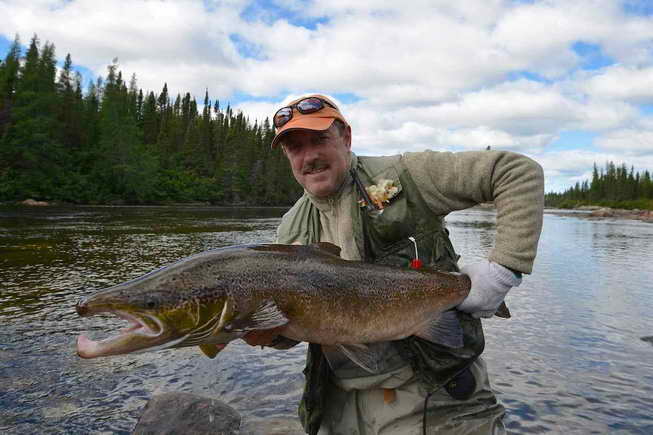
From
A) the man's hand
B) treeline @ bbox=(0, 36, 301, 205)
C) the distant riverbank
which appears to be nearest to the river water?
the man's hand

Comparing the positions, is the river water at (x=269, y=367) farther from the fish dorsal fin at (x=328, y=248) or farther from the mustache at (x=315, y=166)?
the mustache at (x=315, y=166)

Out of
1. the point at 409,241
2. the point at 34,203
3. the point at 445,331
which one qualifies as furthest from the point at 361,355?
the point at 34,203

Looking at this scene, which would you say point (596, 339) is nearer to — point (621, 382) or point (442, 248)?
point (621, 382)

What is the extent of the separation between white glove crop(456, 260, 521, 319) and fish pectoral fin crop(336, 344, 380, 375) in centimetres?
63

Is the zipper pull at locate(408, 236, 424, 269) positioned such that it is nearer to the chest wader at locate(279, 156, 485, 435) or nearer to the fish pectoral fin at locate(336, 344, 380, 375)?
the chest wader at locate(279, 156, 485, 435)

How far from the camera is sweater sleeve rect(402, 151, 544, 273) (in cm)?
253

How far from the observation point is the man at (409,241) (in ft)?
8.46

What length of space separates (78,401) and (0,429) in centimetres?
86

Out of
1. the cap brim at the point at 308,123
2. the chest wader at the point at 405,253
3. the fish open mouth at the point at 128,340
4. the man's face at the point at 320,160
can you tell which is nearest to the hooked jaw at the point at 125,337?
the fish open mouth at the point at 128,340

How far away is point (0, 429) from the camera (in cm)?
488

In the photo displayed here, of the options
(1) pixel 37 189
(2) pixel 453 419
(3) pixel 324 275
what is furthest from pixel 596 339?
(1) pixel 37 189

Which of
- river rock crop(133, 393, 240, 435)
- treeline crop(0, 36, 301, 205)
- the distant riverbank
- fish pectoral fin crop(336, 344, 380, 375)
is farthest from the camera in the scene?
the distant riverbank

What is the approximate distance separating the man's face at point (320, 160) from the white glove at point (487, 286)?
3.36 ft

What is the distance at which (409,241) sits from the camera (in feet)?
9.62
